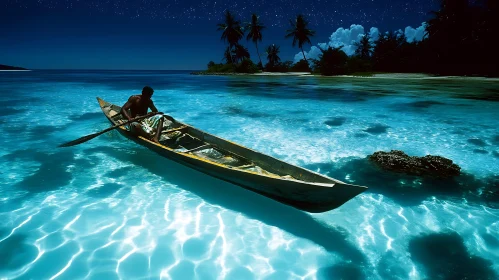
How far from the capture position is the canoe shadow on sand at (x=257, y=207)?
14.7ft

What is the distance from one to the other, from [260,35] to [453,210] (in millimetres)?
57493

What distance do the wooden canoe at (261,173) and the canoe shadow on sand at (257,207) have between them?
0.56 m

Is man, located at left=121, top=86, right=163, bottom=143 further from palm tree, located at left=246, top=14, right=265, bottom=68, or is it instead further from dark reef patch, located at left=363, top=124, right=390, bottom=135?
palm tree, located at left=246, top=14, right=265, bottom=68

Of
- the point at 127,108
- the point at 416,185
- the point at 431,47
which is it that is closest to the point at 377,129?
the point at 416,185

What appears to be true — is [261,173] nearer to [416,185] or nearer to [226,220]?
[226,220]

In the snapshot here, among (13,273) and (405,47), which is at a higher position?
(405,47)

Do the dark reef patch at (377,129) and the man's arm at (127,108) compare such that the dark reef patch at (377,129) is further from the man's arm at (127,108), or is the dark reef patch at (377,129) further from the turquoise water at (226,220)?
the man's arm at (127,108)

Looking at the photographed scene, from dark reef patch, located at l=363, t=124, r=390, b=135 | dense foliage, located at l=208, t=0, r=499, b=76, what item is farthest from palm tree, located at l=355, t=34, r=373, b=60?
dark reef patch, located at l=363, t=124, r=390, b=135

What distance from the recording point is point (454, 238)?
4590mm

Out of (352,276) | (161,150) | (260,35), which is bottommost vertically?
(352,276)

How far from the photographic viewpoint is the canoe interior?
4.85 metres

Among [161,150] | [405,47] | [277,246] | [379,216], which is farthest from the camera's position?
[405,47]

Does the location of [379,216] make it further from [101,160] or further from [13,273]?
[101,160]

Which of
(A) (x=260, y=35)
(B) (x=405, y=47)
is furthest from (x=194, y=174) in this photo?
(A) (x=260, y=35)
